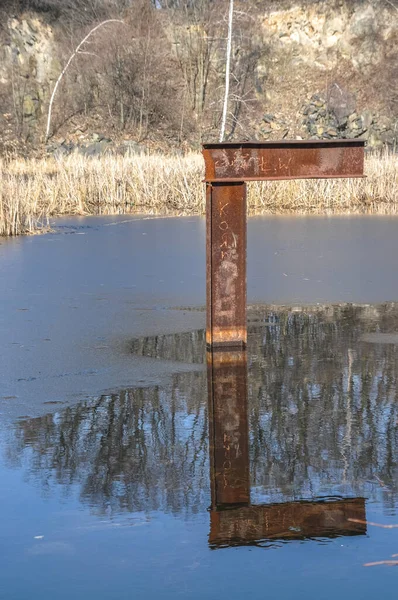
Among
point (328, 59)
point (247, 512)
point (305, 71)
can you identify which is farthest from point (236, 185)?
point (328, 59)

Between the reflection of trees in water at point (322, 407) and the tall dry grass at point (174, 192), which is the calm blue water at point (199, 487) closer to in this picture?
the reflection of trees in water at point (322, 407)

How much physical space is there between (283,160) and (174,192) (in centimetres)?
1050

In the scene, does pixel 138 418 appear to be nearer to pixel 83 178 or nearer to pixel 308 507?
pixel 308 507

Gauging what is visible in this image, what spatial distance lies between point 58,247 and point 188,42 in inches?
972

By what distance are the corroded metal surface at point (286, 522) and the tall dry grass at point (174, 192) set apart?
11.7 meters

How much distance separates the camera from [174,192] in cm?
1533

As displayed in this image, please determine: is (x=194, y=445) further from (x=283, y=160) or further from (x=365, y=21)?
(x=365, y=21)

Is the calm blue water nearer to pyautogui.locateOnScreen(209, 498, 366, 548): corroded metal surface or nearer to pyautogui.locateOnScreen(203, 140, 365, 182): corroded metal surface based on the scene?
pyautogui.locateOnScreen(209, 498, 366, 548): corroded metal surface

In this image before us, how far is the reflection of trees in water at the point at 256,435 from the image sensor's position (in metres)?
2.97

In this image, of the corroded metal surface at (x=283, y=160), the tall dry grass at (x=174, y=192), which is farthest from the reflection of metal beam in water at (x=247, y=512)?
the tall dry grass at (x=174, y=192)

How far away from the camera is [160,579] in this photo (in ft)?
7.57

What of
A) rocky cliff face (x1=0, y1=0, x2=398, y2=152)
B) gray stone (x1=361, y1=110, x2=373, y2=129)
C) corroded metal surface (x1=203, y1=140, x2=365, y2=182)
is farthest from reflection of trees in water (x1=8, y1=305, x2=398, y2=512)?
gray stone (x1=361, y1=110, x2=373, y2=129)

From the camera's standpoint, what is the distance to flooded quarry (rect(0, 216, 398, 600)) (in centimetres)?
238

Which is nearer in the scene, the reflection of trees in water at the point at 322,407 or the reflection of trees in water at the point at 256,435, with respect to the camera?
the reflection of trees in water at the point at 256,435
